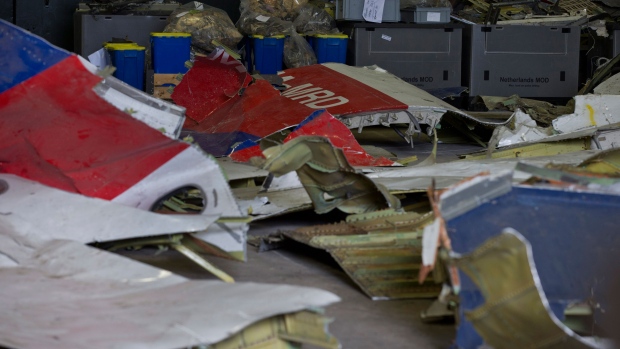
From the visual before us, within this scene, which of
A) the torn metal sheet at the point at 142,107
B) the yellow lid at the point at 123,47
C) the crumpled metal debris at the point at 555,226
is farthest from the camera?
the yellow lid at the point at 123,47

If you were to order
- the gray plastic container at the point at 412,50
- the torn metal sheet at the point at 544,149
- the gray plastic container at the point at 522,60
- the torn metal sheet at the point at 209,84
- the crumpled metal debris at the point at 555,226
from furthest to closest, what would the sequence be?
the gray plastic container at the point at 522,60
the gray plastic container at the point at 412,50
the torn metal sheet at the point at 209,84
the torn metal sheet at the point at 544,149
the crumpled metal debris at the point at 555,226

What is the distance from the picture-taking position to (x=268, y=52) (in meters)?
9.67

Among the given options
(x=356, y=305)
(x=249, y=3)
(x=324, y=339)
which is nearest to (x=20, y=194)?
(x=356, y=305)

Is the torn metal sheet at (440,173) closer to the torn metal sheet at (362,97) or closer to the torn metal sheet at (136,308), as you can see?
the torn metal sheet at (362,97)

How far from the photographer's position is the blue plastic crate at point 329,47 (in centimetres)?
994

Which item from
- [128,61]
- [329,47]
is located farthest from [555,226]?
[329,47]

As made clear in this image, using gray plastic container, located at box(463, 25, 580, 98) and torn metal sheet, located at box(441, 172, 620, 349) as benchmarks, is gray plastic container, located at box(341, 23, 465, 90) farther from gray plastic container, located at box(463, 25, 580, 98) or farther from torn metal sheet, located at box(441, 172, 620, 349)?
torn metal sheet, located at box(441, 172, 620, 349)

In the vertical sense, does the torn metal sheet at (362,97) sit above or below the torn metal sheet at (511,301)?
below

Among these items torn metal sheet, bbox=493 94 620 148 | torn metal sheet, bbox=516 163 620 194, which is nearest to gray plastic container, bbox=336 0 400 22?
torn metal sheet, bbox=493 94 620 148

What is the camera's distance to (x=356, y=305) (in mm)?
3668

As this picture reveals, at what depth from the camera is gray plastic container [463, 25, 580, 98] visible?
35.0 ft

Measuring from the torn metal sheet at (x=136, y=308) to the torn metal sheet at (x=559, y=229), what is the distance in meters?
0.67

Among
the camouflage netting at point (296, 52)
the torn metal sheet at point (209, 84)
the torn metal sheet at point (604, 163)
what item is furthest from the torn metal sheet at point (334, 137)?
the camouflage netting at point (296, 52)

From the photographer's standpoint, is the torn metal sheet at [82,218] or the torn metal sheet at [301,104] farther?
the torn metal sheet at [301,104]
